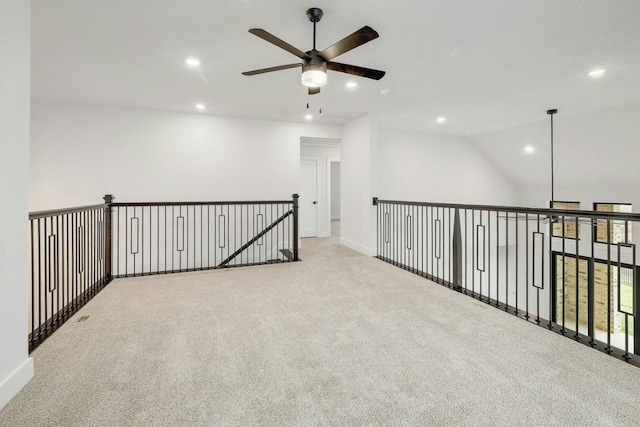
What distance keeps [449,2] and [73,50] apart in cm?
366

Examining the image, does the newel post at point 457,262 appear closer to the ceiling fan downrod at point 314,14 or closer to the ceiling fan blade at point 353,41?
the ceiling fan blade at point 353,41

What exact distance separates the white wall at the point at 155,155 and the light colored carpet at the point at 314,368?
2.71 metres

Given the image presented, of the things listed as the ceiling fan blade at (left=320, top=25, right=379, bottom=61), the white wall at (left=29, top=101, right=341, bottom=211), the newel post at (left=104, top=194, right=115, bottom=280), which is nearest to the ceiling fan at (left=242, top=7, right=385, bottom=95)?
the ceiling fan blade at (left=320, top=25, right=379, bottom=61)

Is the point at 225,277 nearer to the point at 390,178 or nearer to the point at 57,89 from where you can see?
the point at 57,89

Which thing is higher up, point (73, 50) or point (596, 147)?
point (73, 50)

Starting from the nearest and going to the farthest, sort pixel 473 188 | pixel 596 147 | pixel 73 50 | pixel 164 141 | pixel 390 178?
pixel 73 50 < pixel 164 141 < pixel 596 147 < pixel 390 178 < pixel 473 188

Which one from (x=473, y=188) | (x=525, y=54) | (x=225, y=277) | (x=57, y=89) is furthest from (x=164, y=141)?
(x=473, y=188)

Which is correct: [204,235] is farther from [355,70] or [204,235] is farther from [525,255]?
[525,255]

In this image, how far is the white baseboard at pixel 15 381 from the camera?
1575 millimetres

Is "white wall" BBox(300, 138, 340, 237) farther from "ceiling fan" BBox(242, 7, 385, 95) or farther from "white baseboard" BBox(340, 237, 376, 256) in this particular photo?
"ceiling fan" BBox(242, 7, 385, 95)

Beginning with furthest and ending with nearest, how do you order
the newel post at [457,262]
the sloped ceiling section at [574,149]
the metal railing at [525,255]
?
the sloped ceiling section at [574,149], the newel post at [457,262], the metal railing at [525,255]

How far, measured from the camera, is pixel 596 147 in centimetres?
584

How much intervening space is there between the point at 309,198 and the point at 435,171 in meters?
3.19

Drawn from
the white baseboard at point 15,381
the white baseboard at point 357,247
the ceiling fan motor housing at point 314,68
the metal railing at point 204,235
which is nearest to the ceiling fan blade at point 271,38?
the ceiling fan motor housing at point 314,68
